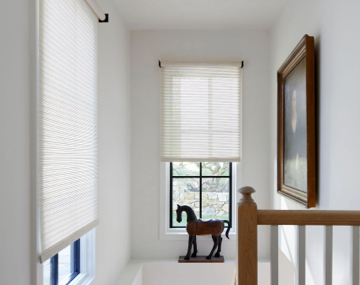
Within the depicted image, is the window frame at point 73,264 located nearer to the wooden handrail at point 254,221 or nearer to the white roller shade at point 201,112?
the wooden handrail at point 254,221

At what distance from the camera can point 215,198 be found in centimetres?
346

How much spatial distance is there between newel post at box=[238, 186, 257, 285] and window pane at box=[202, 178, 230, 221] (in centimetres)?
229

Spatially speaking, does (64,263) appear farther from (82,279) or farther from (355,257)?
(355,257)

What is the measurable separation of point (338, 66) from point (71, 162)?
4.45 feet

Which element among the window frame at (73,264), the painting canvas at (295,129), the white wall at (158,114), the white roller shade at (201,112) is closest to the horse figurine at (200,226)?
the white wall at (158,114)

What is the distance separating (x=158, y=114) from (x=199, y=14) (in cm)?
98

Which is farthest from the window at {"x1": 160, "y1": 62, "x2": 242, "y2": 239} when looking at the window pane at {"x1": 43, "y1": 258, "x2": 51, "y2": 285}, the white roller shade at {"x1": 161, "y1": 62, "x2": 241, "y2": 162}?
the window pane at {"x1": 43, "y1": 258, "x2": 51, "y2": 285}

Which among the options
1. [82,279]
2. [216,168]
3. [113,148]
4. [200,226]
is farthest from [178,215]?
[82,279]

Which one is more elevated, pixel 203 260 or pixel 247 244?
pixel 247 244

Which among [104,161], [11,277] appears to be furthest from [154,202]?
[11,277]

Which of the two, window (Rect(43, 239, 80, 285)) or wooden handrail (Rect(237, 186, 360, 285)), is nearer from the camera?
wooden handrail (Rect(237, 186, 360, 285))

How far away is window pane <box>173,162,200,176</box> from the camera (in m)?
3.48

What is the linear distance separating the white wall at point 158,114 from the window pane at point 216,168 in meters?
0.20

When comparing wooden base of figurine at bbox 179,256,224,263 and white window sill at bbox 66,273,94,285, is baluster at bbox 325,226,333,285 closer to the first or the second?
white window sill at bbox 66,273,94,285
